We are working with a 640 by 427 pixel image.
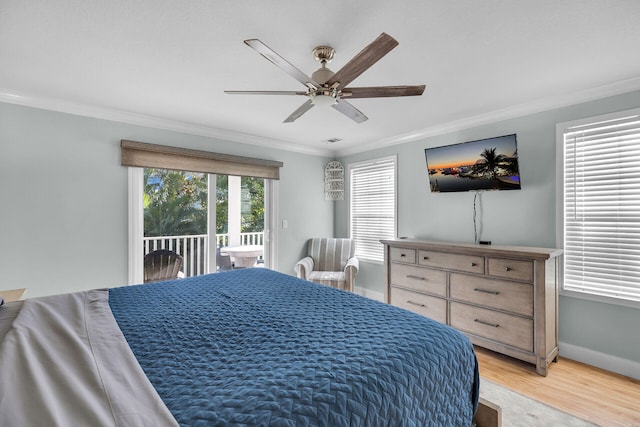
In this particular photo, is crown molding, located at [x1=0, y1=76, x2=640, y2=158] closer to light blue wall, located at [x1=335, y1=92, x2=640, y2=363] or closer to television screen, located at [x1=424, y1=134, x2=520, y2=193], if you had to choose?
light blue wall, located at [x1=335, y1=92, x2=640, y2=363]

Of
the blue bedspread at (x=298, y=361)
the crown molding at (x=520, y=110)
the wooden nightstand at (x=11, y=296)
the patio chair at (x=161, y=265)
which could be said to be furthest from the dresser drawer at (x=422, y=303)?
the wooden nightstand at (x=11, y=296)

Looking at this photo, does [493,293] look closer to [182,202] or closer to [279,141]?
[279,141]

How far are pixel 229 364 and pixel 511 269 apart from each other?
2.57m

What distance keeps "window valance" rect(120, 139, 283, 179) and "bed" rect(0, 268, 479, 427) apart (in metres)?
1.86

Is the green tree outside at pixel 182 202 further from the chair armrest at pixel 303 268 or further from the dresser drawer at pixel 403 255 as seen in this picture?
the dresser drawer at pixel 403 255

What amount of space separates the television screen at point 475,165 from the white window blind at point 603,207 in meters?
0.45

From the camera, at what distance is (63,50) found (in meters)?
1.95

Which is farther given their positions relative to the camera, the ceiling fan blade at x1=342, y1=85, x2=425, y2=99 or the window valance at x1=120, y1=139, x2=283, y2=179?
the window valance at x1=120, y1=139, x2=283, y2=179

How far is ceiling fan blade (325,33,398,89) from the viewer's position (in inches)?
56.1

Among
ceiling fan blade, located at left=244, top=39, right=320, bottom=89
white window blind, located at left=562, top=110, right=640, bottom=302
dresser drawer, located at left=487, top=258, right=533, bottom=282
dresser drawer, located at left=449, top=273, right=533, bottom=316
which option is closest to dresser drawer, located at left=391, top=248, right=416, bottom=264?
dresser drawer, located at left=449, top=273, right=533, bottom=316

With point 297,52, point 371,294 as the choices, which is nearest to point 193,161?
point 297,52

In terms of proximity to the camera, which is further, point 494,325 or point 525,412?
point 494,325

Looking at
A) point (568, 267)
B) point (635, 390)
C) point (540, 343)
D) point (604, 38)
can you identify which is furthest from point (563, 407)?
point (604, 38)

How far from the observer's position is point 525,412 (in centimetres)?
202
